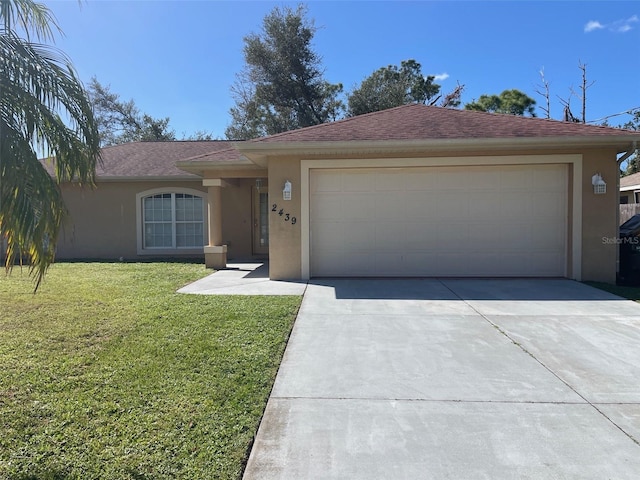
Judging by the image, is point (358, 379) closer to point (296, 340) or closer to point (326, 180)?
point (296, 340)

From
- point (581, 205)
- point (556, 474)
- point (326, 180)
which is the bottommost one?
point (556, 474)

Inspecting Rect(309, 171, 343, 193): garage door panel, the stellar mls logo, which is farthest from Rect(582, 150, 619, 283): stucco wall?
Rect(309, 171, 343, 193): garage door panel

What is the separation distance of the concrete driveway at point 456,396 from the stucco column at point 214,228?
5.71 metres

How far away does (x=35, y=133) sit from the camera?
3475 millimetres

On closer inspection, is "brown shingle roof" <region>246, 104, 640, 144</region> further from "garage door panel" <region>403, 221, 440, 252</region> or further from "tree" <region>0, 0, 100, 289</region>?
"tree" <region>0, 0, 100, 289</region>

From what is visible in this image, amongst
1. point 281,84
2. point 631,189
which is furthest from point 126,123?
point 631,189

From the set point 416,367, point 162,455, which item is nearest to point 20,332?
point 162,455

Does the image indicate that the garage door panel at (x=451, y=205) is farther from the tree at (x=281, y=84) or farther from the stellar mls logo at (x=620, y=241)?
the tree at (x=281, y=84)

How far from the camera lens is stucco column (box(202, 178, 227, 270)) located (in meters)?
11.5

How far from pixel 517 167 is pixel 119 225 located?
39.6 ft

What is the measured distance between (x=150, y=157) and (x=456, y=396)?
1488 cm

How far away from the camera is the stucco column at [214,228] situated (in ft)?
37.8

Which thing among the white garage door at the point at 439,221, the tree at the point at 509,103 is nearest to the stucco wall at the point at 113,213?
the white garage door at the point at 439,221

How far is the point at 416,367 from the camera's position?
4.38 meters
